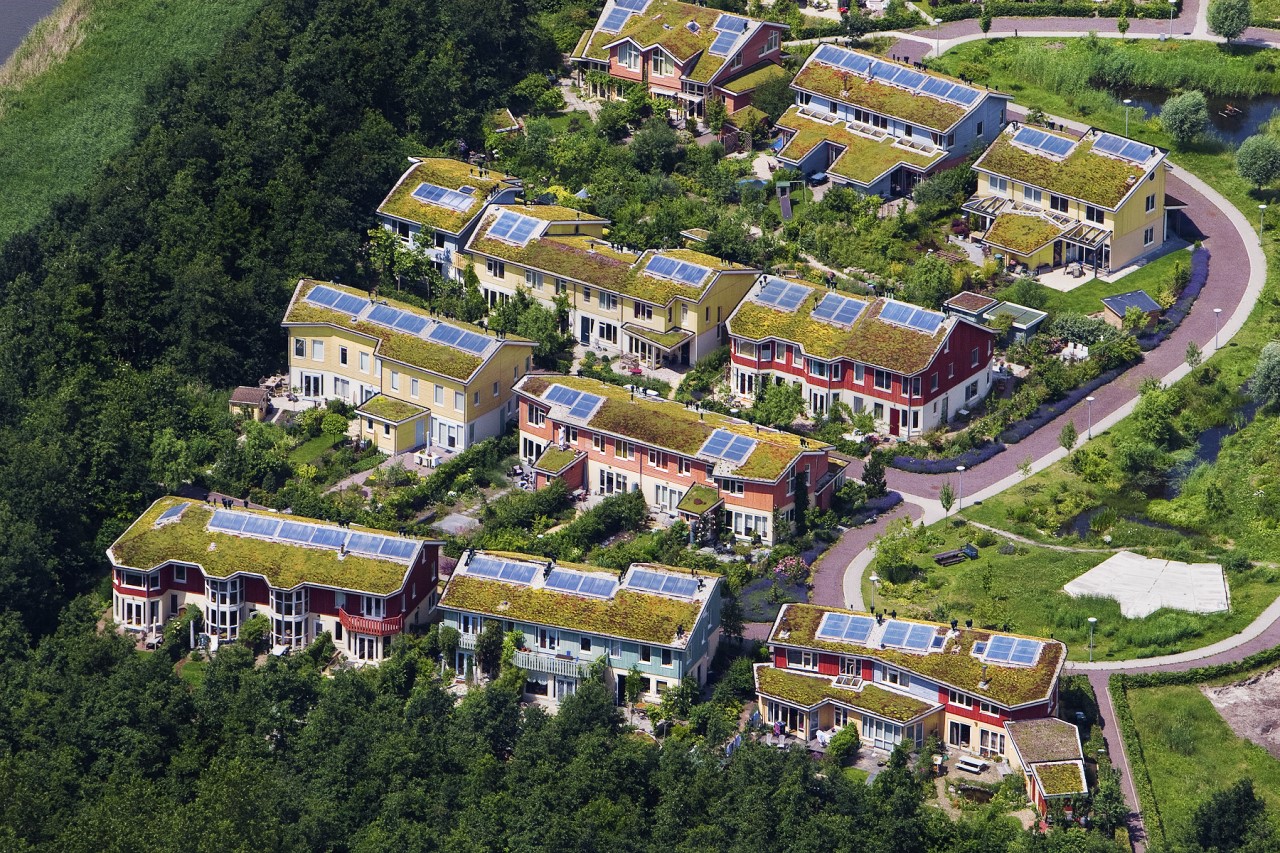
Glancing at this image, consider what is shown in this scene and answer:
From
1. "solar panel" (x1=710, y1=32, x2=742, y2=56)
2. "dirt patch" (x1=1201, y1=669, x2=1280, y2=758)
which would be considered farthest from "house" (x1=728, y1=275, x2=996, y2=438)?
"solar panel" (x1=710, y1=32, x2=742, y2=56)

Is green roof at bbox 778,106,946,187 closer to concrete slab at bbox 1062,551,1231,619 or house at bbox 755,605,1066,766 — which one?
concrete slab at bbox 1062,551,1231,619

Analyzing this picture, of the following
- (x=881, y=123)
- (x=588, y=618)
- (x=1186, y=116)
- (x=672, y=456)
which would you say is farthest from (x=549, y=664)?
(x=1186, y=116)

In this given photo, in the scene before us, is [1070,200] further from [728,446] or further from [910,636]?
[910,636]

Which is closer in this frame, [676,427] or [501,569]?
[501,569]

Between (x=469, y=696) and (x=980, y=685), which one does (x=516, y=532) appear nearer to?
(x=469, y=696)

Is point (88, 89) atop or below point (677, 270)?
below
